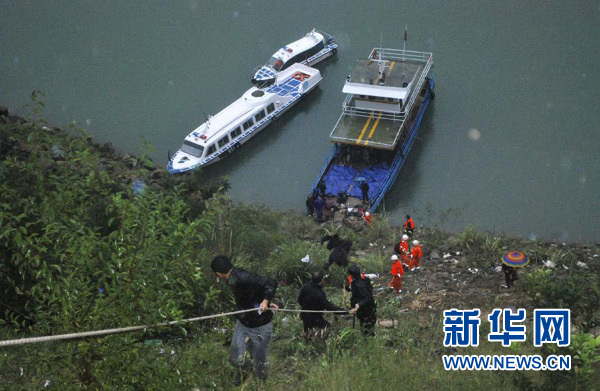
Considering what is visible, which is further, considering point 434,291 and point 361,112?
point 361,112

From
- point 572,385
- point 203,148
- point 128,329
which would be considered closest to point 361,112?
point 203,148

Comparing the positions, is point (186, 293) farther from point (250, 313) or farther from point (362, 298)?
point (362, 298)

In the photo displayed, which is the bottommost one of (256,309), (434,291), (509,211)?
(256,309)

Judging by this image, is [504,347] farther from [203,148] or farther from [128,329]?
[203,148]

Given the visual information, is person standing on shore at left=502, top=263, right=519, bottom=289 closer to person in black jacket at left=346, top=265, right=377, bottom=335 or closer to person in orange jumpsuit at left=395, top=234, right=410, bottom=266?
person in orange jumpsuit at left=395, top=234, right=410, bottom=266

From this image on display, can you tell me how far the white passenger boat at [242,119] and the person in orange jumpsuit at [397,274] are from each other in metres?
12.2

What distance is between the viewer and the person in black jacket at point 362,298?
41.2ft

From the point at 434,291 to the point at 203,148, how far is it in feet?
42.4

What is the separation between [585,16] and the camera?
34.6 meters

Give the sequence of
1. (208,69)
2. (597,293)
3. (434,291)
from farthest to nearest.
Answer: (208,69) → (434,291) → (597,293)

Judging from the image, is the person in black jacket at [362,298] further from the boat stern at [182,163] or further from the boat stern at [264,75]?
the boat stern at [264,75]

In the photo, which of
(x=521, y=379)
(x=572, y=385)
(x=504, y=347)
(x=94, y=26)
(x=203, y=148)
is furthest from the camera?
(x=94, y=26)

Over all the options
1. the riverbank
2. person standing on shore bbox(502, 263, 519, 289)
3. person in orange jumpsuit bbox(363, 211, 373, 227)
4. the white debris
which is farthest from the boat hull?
person standing on shore bbox(502, 263, 519, 289)

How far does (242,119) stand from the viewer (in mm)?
29406
